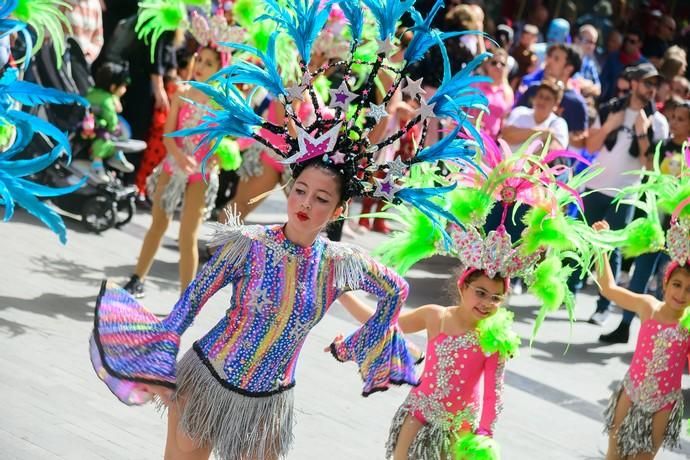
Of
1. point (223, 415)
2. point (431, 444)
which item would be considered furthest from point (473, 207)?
point (223, 415)

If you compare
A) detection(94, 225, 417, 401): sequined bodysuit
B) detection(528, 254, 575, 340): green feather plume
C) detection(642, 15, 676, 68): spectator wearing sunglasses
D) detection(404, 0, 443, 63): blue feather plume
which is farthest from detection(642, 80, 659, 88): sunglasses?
detection(94, 225, 417, 401): sequined bodysuit

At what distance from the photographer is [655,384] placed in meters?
5.57

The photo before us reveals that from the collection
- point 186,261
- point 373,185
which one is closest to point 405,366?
point 373,185

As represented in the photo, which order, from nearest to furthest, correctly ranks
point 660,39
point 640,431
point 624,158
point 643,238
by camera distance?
point 640,431 → point 643,238 → point 624,158 → point 660,39

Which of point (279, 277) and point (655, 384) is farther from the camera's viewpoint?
point (655, 384)

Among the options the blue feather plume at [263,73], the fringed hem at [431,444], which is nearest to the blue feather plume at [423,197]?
the blue feather plume at [263,73]

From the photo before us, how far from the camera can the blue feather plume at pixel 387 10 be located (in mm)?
4051

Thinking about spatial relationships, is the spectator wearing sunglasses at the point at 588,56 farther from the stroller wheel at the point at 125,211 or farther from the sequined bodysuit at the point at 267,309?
the sequined bodysuit at the point at 267,309

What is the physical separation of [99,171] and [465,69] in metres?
5.48

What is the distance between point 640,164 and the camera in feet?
31.4

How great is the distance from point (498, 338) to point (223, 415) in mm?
1345

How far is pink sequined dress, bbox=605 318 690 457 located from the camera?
5.54 metres

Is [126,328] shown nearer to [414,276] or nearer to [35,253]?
[35,253]

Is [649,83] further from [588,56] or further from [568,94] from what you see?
[588,56]
